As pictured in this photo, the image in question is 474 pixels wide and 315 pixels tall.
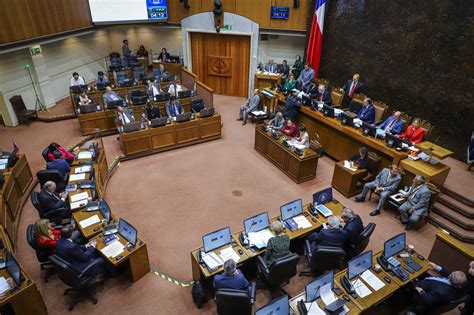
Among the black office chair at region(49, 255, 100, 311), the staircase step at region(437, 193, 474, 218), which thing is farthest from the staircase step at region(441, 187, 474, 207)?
the black office chair at region(49, 255, 100, 311)

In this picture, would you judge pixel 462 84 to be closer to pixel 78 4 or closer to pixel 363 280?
pixel 363 280

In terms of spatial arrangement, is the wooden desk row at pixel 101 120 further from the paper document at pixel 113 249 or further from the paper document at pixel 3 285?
the paper document at pixel 3 285

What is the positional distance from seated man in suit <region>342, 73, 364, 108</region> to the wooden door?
16.4 ft

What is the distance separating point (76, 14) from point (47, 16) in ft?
4.57

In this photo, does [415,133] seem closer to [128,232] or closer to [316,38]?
[316,38]

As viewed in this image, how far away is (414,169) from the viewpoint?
24.5 ft

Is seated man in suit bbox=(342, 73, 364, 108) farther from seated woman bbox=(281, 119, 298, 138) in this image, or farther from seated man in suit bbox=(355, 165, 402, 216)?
seated man in suit bbox=(355, 165, 402, 216)

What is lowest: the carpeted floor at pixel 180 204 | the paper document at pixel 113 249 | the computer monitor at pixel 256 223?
the carpeted floor at pixel 180 204

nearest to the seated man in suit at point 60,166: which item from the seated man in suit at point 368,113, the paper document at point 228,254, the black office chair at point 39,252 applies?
the black office chair at point 39,252

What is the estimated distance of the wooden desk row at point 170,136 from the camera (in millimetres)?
9648

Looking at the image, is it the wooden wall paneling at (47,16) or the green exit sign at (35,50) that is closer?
the wooden wall paneling at (47,16)

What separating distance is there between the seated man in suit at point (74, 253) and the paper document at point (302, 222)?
360 cm

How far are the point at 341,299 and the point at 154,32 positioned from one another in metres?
17.0

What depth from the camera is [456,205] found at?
732cm
